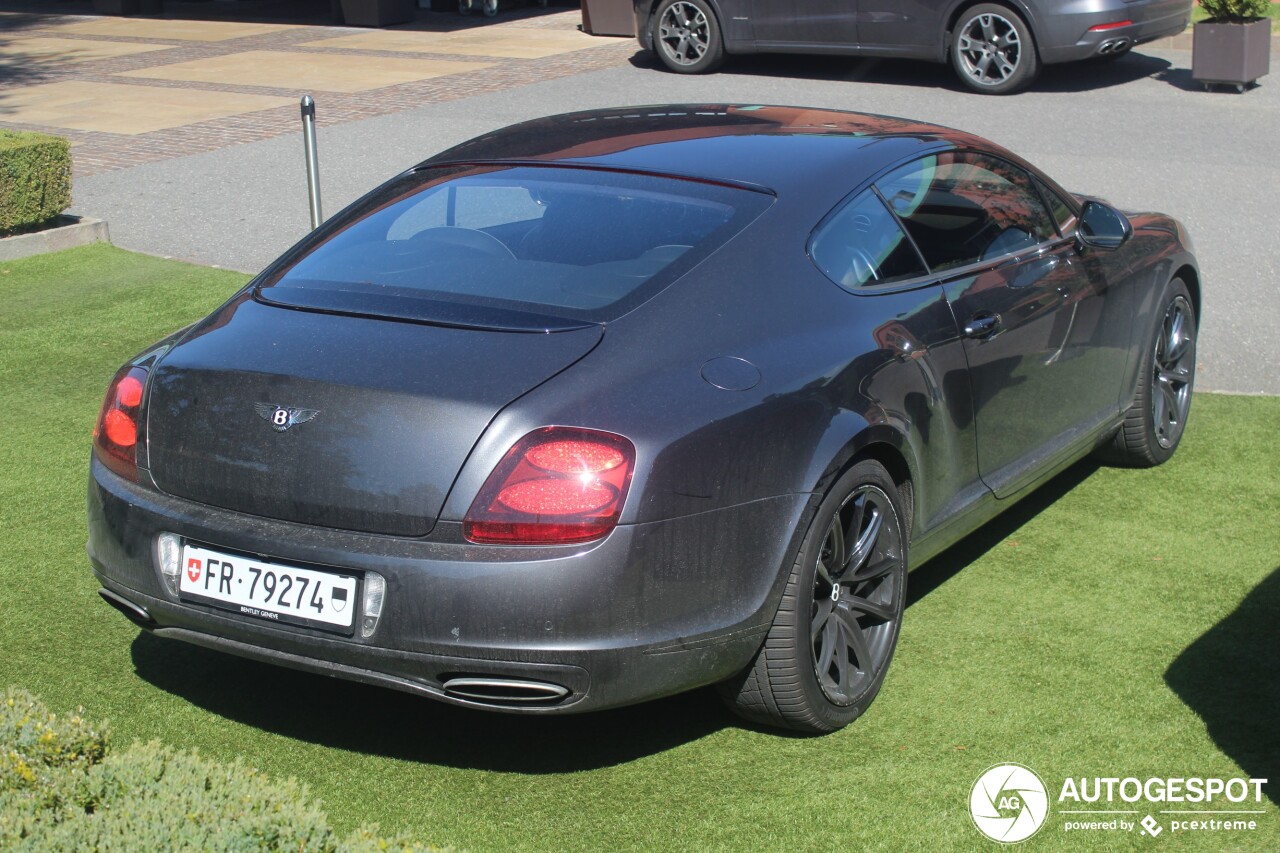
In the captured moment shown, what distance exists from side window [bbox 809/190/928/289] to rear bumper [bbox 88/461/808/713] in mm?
828

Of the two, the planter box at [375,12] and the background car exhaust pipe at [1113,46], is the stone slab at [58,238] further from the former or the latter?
A: the planter box at [375,12]

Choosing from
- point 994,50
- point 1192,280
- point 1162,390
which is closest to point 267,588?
point 1162,390

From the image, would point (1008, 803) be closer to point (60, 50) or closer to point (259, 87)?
point (259, 87)

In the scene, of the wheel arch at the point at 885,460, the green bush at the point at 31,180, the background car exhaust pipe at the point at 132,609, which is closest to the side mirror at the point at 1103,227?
the wheel arch at the point at 885,460

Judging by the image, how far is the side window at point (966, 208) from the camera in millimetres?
4703

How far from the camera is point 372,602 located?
3484 mm

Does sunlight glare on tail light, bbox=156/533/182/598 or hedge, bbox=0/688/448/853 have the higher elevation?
sunlight glare on tail light, bbox=156/533/182/598

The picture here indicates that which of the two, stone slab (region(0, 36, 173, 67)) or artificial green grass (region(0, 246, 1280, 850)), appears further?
stone slab (region(0, 36, 173, 67))

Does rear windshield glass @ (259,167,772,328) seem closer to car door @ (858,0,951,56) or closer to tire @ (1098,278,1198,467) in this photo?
tire @ (1098,278,1198,467)

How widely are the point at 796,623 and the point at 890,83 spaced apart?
1403 centimetres

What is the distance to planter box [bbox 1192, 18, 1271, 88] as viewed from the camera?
15206 mm

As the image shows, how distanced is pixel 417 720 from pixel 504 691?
→ 795mm

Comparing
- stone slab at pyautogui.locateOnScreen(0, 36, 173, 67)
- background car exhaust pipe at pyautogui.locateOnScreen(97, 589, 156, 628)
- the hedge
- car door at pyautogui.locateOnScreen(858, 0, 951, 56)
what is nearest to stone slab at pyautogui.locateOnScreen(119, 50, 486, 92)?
stone slab at pyautogui.locateOnScreen(0, 36, 173, 67)

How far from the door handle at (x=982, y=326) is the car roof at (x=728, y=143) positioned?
0.55 m
